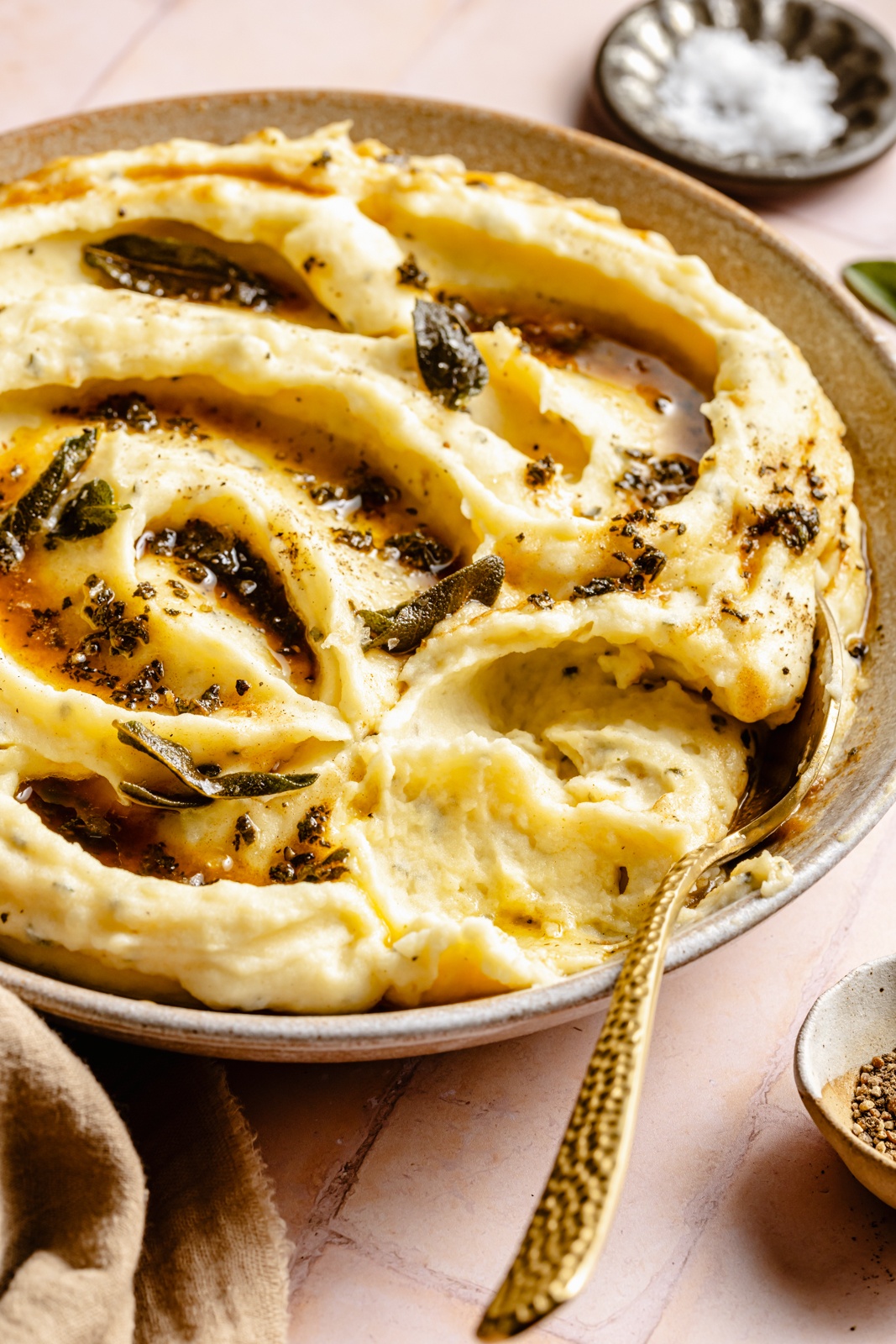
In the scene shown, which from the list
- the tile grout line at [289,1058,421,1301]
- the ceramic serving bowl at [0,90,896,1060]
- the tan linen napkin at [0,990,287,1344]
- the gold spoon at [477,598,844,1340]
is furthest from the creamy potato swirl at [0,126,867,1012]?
the tile grout line at [289,1058,421,1301]

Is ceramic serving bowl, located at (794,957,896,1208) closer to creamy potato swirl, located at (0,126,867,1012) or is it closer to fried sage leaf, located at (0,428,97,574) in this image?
creamy potato swirl, located at (0,126,867,1012)

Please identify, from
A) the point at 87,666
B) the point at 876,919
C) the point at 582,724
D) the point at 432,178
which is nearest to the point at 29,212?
the point at 432,178

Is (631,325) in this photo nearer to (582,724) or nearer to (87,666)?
(582,724)

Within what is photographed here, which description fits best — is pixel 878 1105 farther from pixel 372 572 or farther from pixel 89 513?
pixel 89 513

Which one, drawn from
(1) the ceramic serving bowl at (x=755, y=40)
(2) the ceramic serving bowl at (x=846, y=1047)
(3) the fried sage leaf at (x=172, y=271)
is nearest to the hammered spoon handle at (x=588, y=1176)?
(2) the ceramic serving bowl at (x=846, y=1047)

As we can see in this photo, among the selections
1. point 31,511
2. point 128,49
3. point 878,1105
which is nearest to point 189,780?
point 31,511

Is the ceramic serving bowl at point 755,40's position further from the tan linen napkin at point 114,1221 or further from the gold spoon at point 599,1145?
the tan linen napkin at point 114,1221
